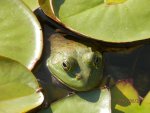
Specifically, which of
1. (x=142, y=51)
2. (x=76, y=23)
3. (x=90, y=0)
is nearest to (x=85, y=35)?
(x=76, y=23)

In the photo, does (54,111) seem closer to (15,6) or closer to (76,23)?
(76,23)

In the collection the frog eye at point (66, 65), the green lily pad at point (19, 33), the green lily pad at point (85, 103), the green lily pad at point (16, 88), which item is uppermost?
the green lily pad at point (19, 33)

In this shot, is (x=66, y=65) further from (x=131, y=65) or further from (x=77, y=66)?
(x=131, y=65)

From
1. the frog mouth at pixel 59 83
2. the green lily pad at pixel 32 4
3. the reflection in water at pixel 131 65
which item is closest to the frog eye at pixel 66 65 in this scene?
the frog mouth at pixel 59 83

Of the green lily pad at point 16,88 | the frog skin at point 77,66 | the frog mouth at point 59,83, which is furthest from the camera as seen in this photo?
the frog mouth at point 59,83

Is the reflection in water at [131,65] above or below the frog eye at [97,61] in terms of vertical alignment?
below

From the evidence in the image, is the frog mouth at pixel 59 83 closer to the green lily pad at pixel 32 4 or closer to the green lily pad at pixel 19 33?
the green lily pad at pixel 19 33
